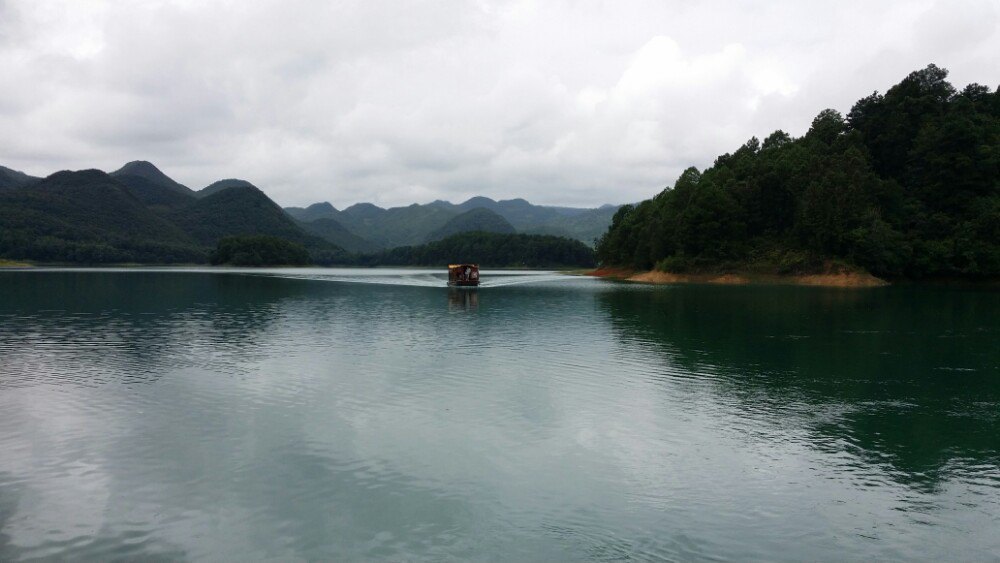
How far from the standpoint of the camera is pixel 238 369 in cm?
3142

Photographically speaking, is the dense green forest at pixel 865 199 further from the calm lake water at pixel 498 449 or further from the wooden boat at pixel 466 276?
the calm lake water at pixel 498 449

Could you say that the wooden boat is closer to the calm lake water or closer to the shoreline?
the shoreline

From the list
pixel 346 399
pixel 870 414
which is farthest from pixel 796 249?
pixel 346 399

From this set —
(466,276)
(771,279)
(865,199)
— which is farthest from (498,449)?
(865,199)

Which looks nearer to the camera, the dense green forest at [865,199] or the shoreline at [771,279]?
the shoreline at [771,279]

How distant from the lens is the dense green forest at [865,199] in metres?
122

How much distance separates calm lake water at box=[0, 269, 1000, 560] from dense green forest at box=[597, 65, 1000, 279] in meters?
93.8

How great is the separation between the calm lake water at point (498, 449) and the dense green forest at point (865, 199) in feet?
308

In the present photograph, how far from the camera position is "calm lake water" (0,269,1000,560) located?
1289 cm

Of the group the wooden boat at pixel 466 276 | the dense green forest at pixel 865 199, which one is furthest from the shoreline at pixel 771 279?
the wooden boat at pixel 466 276

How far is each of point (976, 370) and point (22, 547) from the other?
40928 millimetres

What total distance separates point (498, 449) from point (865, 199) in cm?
13840

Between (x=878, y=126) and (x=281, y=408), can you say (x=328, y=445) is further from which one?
(x=878, y=126)

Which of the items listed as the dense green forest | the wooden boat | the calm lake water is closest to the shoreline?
the dense green forest
